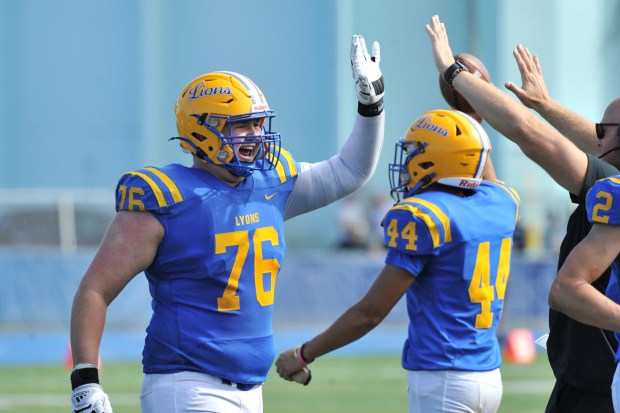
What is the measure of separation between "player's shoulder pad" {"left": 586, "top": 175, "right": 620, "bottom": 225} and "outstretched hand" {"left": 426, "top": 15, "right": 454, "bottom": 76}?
1.14 metres

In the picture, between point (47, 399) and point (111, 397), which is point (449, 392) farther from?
point (47, 399)

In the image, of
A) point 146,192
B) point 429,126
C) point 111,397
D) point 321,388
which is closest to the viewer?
point 146,192

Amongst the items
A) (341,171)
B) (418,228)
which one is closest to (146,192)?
(341,171)

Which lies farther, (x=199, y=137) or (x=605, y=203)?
(x=199, y=137)

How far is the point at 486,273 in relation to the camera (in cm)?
420

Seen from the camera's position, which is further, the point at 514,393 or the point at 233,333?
the point at 514,393

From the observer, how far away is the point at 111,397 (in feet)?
29.1

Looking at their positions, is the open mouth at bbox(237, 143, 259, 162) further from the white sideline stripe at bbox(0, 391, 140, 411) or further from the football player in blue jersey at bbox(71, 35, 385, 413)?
the white sideline stripe at bbox(0, 391, 140, 411)

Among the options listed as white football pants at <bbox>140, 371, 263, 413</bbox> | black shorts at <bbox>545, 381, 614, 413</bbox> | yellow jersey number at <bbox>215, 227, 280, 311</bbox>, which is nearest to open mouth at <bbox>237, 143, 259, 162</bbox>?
yellow jersey number at <bbox>215, 227, 280, 311</bbox>

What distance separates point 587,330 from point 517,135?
75 cm

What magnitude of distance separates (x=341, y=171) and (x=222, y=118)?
59 cm

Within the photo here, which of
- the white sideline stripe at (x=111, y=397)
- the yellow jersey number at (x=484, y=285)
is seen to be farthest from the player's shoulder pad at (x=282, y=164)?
the white sideline stripe at (x=111, y=397)

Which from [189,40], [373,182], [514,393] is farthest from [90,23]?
→ [514,393]

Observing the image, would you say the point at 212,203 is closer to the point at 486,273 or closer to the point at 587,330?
the point at 486,273
